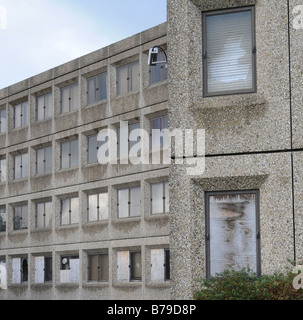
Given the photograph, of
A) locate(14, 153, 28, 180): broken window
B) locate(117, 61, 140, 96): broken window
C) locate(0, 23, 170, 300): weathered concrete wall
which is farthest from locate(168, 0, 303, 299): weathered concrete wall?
locate(14, 153, 28, 180): broken window

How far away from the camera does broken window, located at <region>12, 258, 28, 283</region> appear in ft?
174

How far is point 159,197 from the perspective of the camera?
1655 inches

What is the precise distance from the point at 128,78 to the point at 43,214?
12.7 metres

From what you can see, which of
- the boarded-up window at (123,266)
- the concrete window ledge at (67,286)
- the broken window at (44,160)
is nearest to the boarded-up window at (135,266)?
the boarded-up window at (123,266)

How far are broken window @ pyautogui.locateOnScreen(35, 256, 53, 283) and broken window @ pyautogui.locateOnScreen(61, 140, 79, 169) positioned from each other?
6683 millimetres

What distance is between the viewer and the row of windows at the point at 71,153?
42.5m

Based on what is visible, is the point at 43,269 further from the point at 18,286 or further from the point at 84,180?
the point at 84,180

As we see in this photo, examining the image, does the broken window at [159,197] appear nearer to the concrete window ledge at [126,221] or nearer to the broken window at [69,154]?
the concrete window ledge at [126,221]

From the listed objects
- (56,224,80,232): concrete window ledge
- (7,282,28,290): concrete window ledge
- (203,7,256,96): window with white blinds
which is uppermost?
(203,7,256,96): window with white blinds

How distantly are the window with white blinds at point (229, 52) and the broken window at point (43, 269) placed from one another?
39477 millimetres

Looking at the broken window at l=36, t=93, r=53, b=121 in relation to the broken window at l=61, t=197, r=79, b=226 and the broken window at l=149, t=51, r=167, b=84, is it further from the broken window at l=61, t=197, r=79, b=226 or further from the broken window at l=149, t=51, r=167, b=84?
the broken window at l=149, t=51, r=167, b=84
